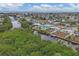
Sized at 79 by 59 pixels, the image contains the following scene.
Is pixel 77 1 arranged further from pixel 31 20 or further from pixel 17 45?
pixel 17 45

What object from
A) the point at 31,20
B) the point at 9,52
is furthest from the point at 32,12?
the point at 9,52

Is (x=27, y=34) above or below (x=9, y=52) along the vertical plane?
above

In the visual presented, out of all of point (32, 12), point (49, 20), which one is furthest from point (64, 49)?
point (32, 12)

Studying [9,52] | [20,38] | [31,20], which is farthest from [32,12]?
[9,52]

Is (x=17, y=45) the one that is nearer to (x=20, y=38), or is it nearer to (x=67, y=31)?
(x=20, y=38)

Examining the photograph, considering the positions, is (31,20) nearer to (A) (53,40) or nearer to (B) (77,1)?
(A) (53,40)

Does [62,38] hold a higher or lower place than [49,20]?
lower

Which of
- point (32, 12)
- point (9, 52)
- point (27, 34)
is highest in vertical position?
point (32, 12)
